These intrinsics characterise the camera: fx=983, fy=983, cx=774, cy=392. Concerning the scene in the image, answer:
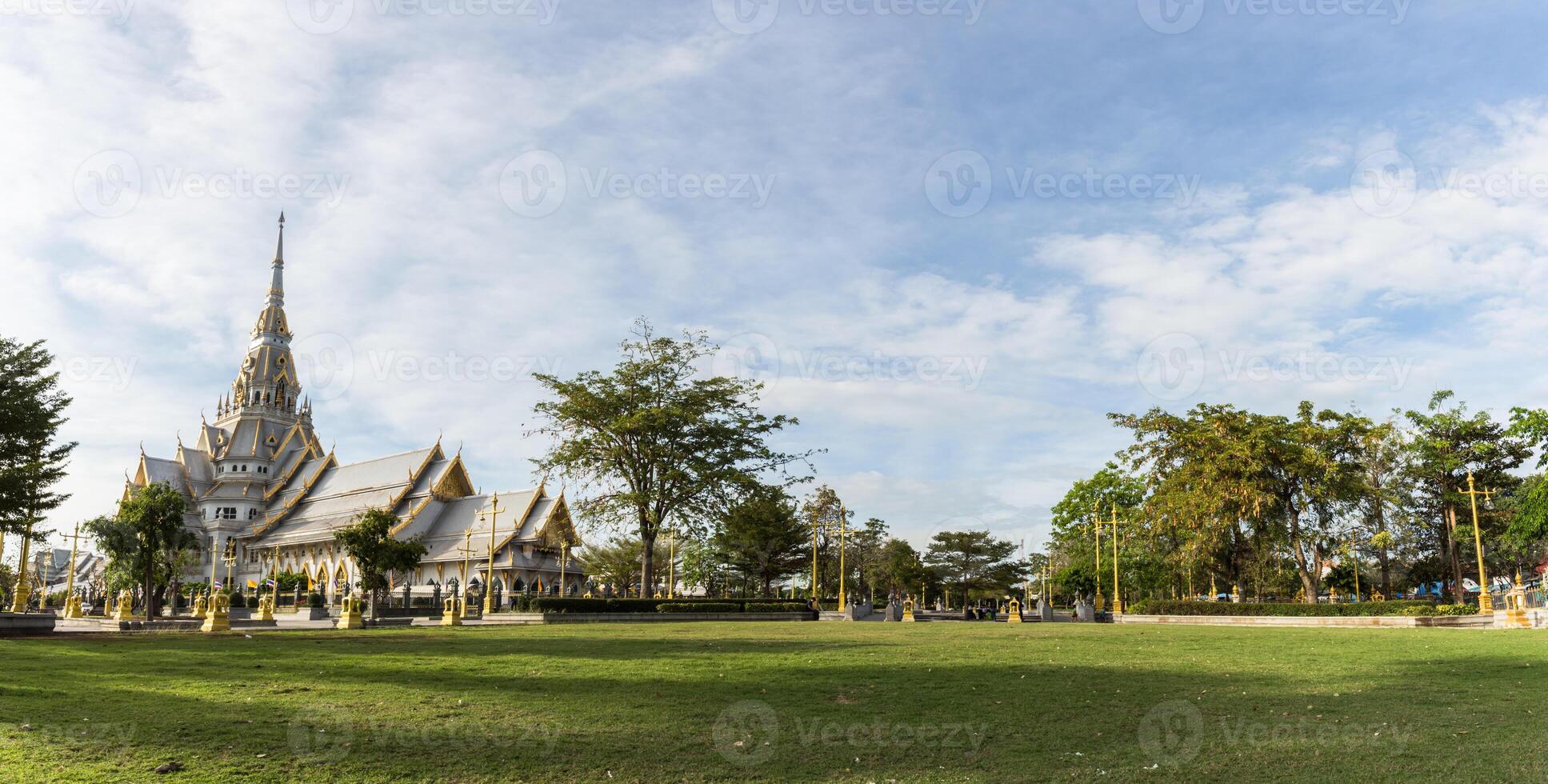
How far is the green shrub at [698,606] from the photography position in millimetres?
42281

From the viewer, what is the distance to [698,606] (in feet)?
141

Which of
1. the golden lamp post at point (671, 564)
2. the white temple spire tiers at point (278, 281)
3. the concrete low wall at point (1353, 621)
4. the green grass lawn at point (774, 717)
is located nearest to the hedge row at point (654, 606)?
the golden lamp post at point (671, 564)

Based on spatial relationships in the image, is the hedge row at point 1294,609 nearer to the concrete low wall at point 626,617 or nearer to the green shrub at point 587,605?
the concrete low wall at point 626,617

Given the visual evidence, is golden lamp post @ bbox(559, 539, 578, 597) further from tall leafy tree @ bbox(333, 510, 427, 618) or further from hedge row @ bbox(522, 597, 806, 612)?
hedge row @ bbox(522, 597, 806, 612)

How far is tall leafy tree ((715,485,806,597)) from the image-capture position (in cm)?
6088

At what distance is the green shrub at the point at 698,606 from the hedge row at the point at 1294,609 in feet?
57.4

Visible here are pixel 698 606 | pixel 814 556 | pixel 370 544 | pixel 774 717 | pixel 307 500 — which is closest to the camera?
pixel 774 717

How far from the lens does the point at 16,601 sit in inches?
1258

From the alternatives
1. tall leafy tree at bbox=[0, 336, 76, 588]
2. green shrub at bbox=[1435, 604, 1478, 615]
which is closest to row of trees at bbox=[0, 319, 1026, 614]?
tall leafy tree at bbox=[0, 336, 76, 588]

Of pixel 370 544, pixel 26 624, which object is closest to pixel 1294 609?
pixel 370 544

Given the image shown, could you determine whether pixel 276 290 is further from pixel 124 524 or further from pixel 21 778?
pixel 21 778

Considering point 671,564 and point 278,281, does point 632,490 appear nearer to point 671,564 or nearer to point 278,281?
point 671,564

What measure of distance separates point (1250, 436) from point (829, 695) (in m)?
38.8

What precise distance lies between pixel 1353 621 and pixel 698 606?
24.9m
